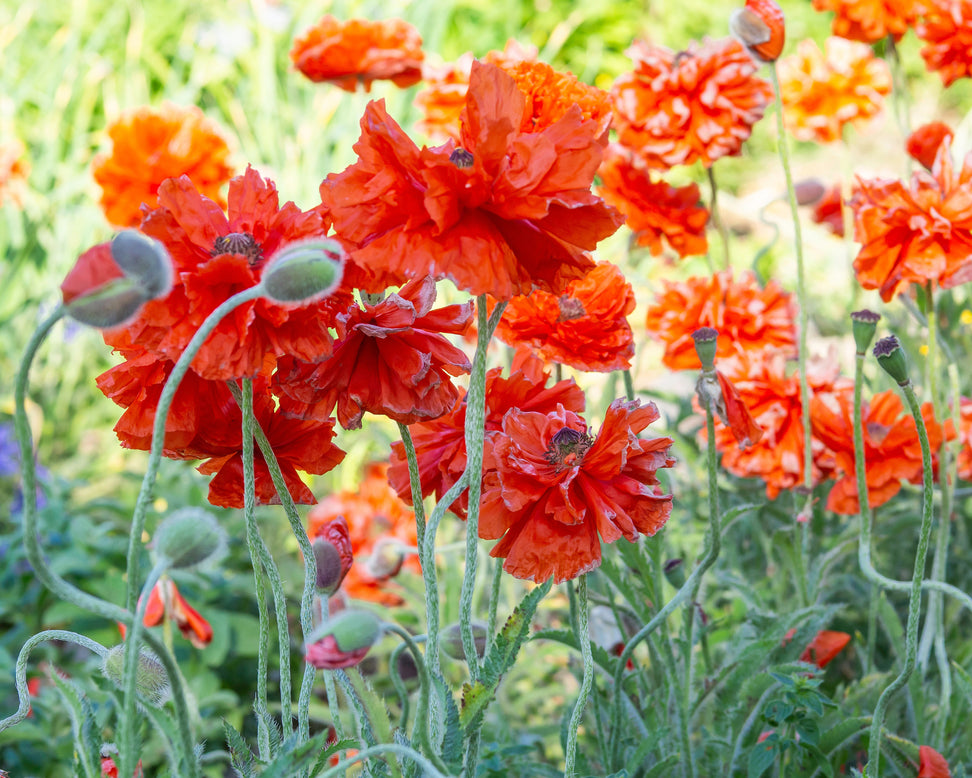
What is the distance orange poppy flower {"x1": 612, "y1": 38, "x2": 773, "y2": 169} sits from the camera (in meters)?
1.65

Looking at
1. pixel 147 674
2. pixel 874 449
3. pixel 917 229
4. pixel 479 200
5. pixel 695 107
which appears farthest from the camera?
pixel 695 107

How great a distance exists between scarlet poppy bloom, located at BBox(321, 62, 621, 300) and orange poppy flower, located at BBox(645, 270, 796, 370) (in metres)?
0.86

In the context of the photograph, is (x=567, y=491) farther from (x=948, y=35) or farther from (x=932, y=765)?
(x=948, y=35)

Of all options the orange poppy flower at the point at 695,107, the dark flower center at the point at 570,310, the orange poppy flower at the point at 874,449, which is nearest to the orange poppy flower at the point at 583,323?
the dark flower center at the point at 570,310

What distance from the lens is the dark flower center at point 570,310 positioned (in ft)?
3.84

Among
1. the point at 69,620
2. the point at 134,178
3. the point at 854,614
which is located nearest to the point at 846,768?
the point at 854,614

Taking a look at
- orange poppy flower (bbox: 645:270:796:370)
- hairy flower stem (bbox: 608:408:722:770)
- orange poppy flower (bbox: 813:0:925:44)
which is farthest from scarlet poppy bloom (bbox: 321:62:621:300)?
orange poppy flower (bbox: 813:0:925:44)

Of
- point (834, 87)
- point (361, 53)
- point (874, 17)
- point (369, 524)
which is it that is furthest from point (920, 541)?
point (361, 53)

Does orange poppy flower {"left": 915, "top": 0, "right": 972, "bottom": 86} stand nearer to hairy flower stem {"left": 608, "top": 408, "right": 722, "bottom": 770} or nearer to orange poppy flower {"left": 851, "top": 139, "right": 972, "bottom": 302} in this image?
orange poppy flower {"left": 851, "top": 139, "right": 972, "bottom": 302}

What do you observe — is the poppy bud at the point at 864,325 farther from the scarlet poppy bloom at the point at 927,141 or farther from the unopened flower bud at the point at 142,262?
the scarlet poppy bloom at the point at 927,141

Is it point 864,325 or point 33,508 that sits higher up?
point 864,325

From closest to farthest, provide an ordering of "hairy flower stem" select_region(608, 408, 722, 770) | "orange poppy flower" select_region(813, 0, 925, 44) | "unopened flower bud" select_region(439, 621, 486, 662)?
"hairy flower stem" select_region(608, 408, 722, 770), "unopened flower bud" select_region(439, 621, 486, 662), "orange poppy flower" select_region(813, 0, 925, 44)

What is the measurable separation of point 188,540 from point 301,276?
199mm

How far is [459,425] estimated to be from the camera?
40.3 inches
